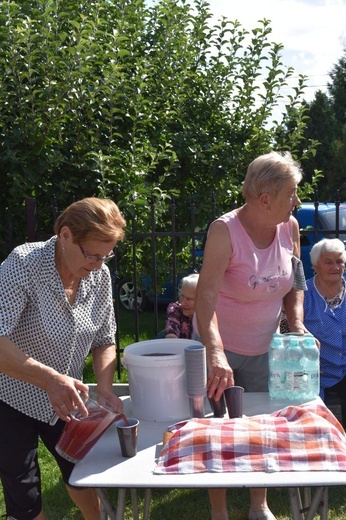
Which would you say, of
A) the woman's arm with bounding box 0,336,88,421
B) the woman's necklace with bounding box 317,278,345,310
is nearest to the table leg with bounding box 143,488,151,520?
the woman's arm with bounding box 0,336,88,421

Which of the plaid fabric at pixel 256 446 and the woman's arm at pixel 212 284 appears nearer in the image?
the plaid fabric at pixel 256 446

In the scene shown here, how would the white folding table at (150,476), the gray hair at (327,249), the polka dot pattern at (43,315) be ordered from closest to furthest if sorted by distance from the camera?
the white folding table at (150,476), the polka dot pattern at (43,315), the gray hair at (327,249)

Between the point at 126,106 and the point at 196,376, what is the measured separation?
10.3ft

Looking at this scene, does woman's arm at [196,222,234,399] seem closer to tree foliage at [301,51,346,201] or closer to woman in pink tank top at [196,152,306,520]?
woman in pink tank top at [196,152,306,520]

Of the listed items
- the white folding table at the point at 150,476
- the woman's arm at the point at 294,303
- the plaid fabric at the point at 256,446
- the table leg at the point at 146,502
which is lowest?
the table leg at the point at 146,502

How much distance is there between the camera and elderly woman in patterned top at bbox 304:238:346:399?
3564 millimetres

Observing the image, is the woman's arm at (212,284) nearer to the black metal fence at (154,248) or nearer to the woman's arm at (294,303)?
the woman's arm at (294,303)

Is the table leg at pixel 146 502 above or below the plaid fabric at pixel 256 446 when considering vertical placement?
below

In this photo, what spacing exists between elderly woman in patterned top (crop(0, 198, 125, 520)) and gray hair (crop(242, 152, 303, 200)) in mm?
586

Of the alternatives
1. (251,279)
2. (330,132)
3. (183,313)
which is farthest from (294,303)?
(330,132)

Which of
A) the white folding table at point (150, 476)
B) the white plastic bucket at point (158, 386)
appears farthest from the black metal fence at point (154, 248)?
the white folding table at point (150, 476)

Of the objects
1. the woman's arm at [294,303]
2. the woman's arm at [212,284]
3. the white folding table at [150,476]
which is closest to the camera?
the white folding table at [150,476]

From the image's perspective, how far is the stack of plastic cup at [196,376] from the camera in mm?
2115

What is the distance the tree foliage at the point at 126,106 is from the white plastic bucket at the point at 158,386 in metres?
2.38
